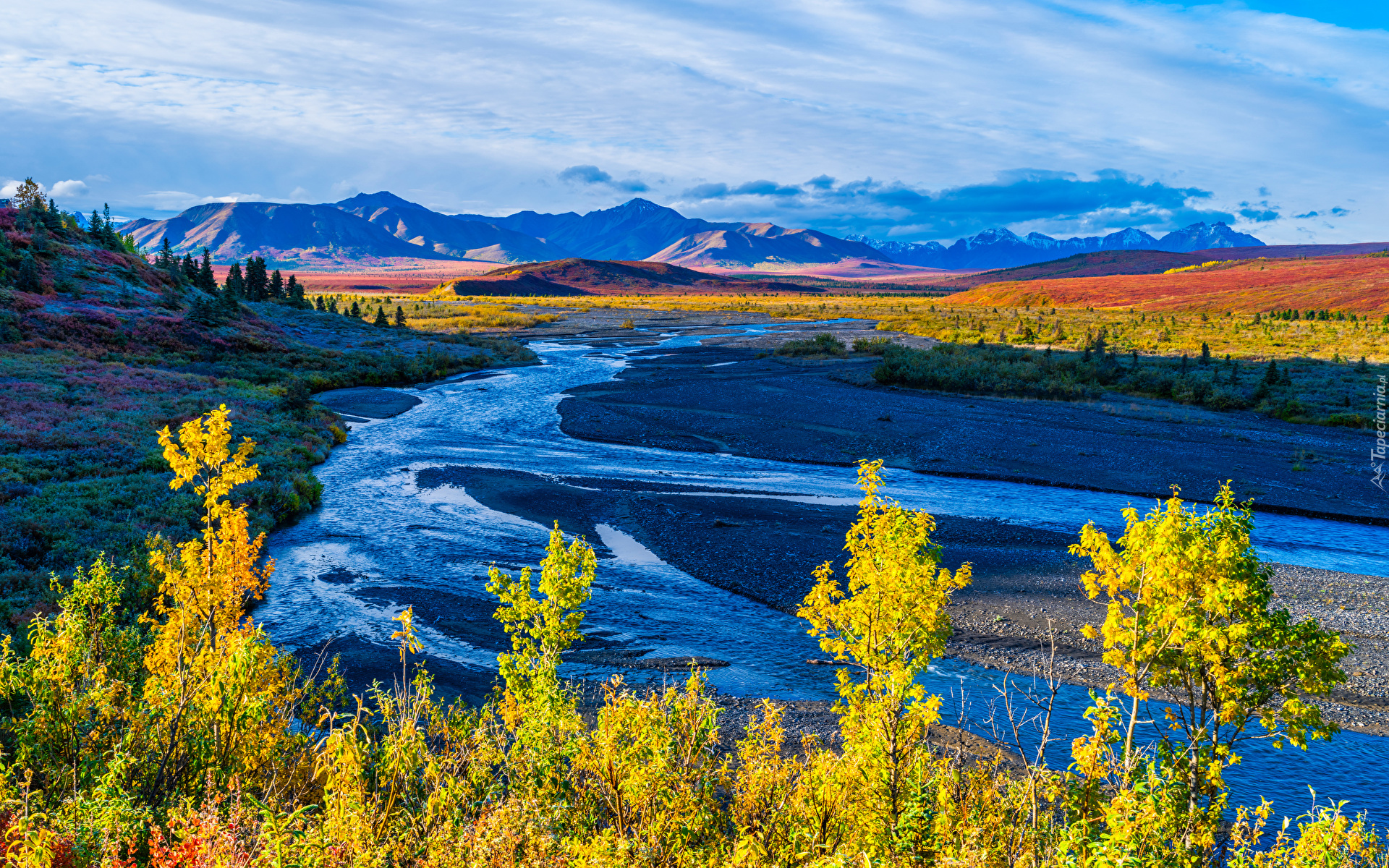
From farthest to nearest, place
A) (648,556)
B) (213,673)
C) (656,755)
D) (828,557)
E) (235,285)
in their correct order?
1. (235,285)
2. (648,556)
3. (828,557)
4. (213,673)
5. (656,755)

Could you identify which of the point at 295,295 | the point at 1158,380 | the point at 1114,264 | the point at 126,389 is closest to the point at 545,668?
the point at 126,389

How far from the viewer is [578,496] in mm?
22734

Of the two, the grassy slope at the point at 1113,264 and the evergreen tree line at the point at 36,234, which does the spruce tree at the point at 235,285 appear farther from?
the grassy slope at the point at 1113,264

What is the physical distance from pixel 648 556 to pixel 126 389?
2530cm

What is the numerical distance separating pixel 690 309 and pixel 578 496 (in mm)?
101793

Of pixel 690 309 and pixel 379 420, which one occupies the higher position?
pixel 690 309

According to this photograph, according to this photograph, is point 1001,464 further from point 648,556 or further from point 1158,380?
point 1158,380

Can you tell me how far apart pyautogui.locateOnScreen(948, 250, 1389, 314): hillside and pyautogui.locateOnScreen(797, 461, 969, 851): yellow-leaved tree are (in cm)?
8732

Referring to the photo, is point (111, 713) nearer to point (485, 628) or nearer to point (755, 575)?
point (485, 628)

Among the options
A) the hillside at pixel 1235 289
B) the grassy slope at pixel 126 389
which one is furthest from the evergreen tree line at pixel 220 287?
the hillside at pixel 1235 289

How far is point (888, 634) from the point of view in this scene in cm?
646

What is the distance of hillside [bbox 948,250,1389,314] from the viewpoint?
78438mm

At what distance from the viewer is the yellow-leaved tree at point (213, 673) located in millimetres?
6414

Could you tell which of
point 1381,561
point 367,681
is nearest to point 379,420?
point 367,681
